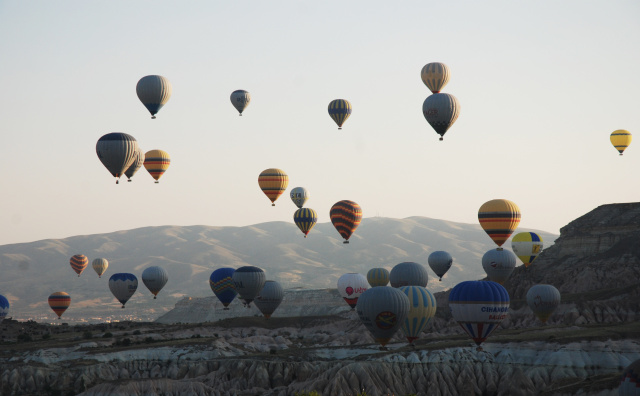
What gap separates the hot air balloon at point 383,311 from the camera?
3816 inches

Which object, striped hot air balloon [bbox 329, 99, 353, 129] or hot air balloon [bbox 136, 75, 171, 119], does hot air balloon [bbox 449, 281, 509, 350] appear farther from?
striped hot air balloon [bbox 329, 99, 353, 129]

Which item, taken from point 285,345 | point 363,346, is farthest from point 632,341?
point 285,345

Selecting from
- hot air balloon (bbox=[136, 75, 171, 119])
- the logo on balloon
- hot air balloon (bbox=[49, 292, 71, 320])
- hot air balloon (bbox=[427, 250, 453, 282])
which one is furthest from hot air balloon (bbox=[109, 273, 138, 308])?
the logo on balloon

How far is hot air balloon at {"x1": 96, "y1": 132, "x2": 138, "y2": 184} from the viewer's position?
105 metres

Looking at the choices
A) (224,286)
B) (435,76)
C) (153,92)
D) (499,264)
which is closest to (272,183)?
(224,286)

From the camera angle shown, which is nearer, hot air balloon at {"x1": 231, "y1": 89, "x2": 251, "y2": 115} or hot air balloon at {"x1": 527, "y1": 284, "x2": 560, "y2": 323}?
hot air balloon at {"x1": 527, "y1": 284, "x2": 560, "y2": 323}

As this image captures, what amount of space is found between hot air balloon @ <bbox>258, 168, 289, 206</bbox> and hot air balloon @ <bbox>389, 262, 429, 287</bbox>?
22.7 m

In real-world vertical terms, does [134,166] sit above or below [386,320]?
above

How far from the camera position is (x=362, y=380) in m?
105

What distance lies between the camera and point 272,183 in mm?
133125

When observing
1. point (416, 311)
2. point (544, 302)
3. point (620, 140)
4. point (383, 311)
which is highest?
point (620, 140)

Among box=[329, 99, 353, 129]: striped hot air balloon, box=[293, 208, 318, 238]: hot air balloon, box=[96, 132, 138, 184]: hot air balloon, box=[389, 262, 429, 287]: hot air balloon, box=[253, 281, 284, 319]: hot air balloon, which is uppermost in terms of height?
box=[329, 99, 353, 129]: striped hot air balloon

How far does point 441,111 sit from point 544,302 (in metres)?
41.5

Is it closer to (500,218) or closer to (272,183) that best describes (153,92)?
(272,183)
